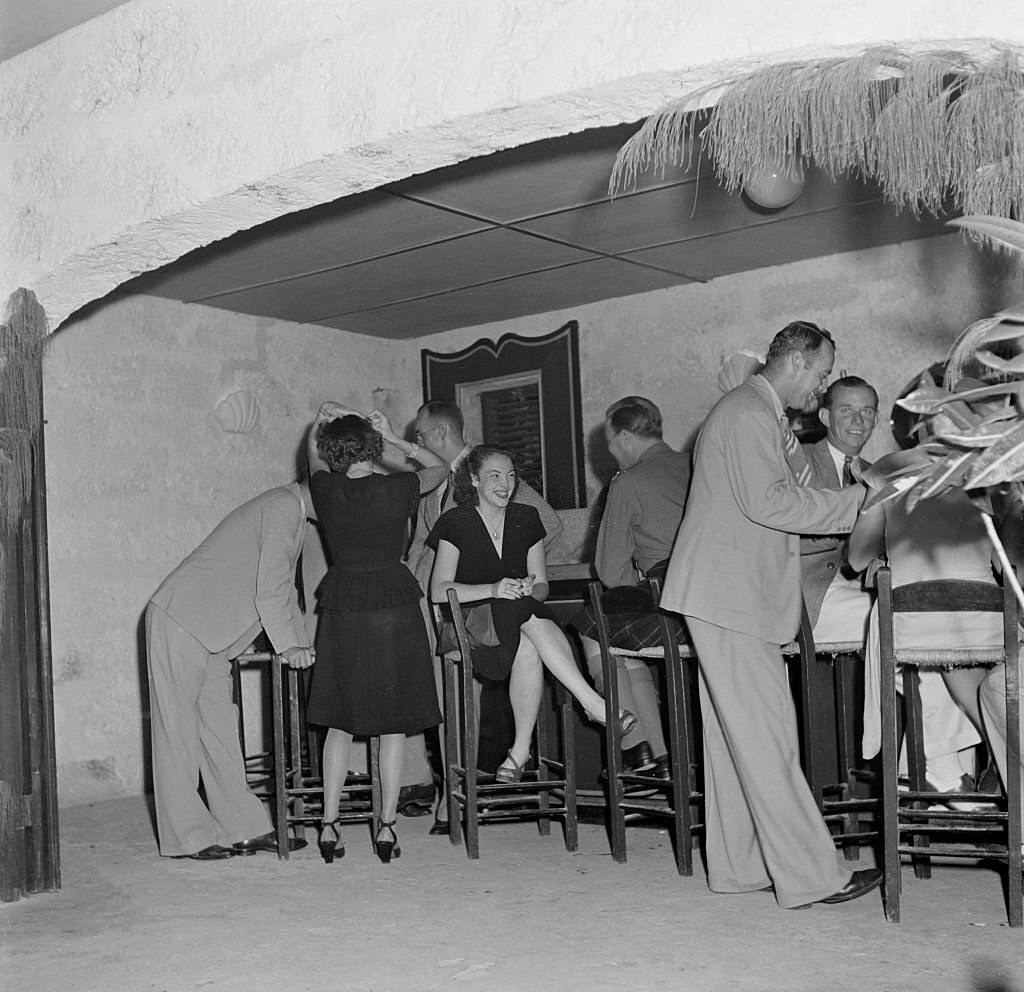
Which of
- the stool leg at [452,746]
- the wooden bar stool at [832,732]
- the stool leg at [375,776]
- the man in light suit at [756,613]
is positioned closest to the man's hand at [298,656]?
the stool leg at [375,776]

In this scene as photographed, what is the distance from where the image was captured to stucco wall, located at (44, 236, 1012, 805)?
20.9 ft

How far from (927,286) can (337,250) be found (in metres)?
3.00

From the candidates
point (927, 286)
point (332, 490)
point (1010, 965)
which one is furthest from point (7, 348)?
point (927, 286)

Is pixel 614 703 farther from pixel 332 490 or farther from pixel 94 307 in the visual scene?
pixel 94 307

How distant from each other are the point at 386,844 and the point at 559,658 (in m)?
0.91

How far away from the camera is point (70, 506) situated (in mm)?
6445

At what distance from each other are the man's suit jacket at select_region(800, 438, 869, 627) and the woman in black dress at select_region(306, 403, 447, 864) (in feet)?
4.50

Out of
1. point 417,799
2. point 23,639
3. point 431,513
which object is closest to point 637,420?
point 431,513

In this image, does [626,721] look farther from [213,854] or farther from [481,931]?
[213,854]

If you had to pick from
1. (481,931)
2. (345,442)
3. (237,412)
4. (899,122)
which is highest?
(237,412)

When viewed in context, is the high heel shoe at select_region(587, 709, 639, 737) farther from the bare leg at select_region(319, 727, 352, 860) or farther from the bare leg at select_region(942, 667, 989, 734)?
the bare leg at select_region(942, 667, 989, 734)

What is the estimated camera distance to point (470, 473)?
502cm

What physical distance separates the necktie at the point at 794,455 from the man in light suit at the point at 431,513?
1.15 meters

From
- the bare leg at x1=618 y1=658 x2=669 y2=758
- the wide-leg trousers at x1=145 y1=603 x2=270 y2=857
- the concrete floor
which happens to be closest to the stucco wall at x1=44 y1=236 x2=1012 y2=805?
the wide-leg trousers at x1=145 y1=603 x2=270 y2=857
